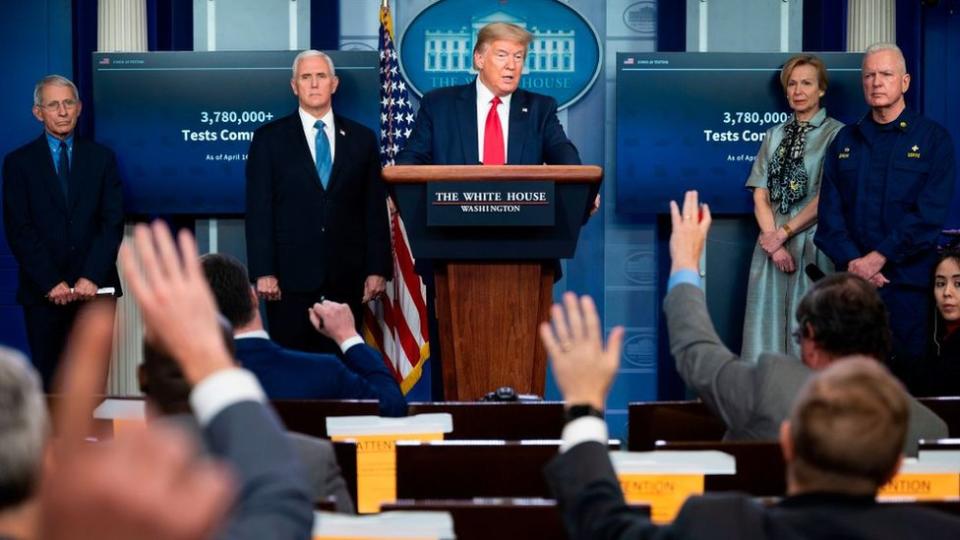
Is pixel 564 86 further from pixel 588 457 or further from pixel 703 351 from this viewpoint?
pixel 588 457

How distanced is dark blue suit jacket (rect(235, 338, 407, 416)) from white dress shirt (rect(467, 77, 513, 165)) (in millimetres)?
1836

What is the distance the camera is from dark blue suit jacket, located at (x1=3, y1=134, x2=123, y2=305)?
250 inches

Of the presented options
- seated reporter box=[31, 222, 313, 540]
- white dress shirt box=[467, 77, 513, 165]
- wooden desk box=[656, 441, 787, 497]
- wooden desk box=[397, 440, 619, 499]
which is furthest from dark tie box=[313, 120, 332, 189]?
seated reporter box=[31, 222, 313, 540]

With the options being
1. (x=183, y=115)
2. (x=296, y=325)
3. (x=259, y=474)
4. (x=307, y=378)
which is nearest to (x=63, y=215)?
(x=183, y=115)

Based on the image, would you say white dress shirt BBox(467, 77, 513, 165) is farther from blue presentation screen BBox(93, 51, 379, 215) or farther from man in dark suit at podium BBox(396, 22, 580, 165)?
blue presentation screen BBox(93, 51, 379, 215)

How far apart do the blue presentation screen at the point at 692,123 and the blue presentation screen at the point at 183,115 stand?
1.70 metres

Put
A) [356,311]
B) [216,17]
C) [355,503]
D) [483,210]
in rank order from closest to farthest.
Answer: [355,503] < [483,210] < [356,311] < [216,17]

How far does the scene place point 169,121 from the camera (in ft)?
22.4

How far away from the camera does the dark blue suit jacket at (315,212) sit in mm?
5906

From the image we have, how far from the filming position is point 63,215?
21.0 ft

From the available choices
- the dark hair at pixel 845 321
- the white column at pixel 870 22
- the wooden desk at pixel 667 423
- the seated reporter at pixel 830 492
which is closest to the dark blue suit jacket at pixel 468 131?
the wooden desk at pixel 667 423

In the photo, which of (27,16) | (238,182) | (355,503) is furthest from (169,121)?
(355,503)

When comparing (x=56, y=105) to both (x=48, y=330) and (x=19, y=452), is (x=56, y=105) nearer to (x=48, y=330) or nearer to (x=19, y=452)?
(x=48, y=330)

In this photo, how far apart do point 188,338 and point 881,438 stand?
0.89 m
